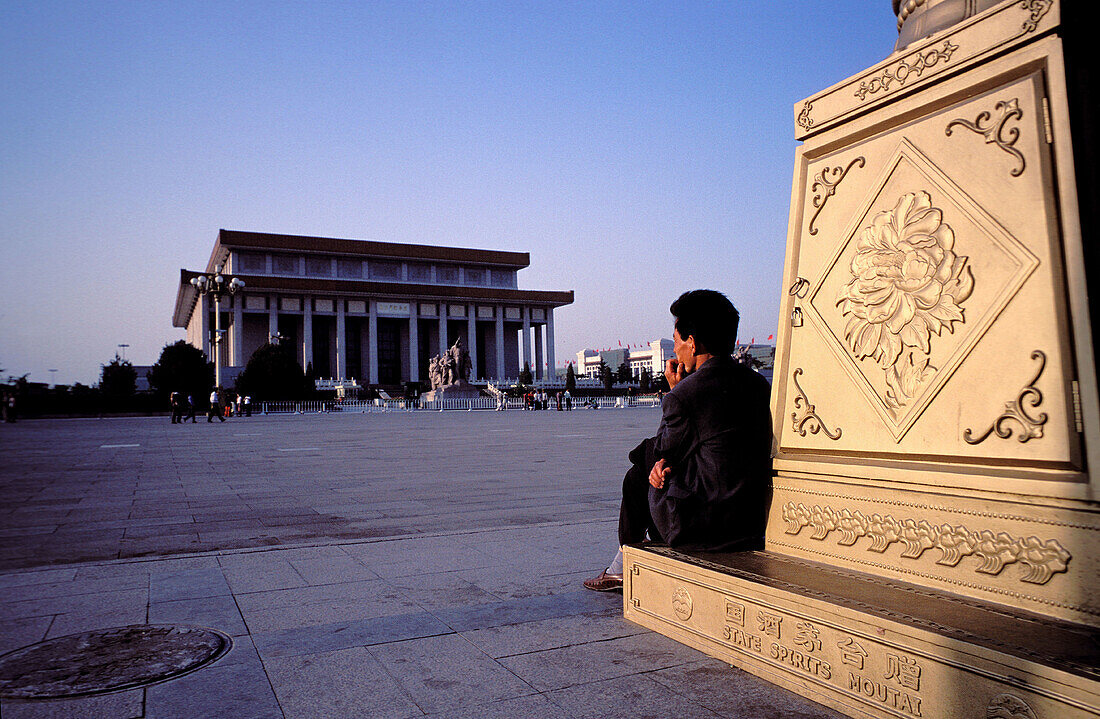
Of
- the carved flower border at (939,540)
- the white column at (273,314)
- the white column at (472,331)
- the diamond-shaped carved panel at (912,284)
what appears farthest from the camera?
the white column at (472,331)

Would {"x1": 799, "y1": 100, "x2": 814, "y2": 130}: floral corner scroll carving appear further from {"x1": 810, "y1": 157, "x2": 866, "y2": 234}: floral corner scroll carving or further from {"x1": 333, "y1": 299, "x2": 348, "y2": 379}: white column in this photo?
{"x1": 333, "y1": 299, "x2": 348, "y2": 379}: white column

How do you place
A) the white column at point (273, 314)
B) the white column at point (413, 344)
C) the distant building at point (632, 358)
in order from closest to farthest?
the white column at point (273, 314), the white column at point (413, 344), the distant building at point (632, 358)

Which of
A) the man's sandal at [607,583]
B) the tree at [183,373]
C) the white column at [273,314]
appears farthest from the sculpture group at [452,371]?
the man's sandal at [607,583]

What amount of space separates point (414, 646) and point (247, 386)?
4625cm

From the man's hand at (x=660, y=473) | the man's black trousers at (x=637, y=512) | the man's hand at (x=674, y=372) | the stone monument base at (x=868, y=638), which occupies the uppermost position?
the man's hand at (x=674, y=372)

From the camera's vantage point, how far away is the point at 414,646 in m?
2.95

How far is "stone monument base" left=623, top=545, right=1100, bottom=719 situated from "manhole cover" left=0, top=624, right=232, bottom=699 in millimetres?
1802

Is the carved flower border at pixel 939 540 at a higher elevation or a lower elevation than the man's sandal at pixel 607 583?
higher

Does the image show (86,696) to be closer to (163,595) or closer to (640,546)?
(163,595)

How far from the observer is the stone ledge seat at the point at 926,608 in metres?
1.92

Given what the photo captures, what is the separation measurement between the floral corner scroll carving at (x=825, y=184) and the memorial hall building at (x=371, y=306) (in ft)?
205

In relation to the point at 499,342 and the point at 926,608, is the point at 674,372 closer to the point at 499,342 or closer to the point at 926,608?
the point at 926,608

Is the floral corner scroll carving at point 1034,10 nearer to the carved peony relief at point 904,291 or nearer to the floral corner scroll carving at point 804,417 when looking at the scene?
the carved peony relief at point 904,291

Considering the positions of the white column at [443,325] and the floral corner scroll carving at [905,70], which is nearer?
the floral corner scroll carving at [905,70]
